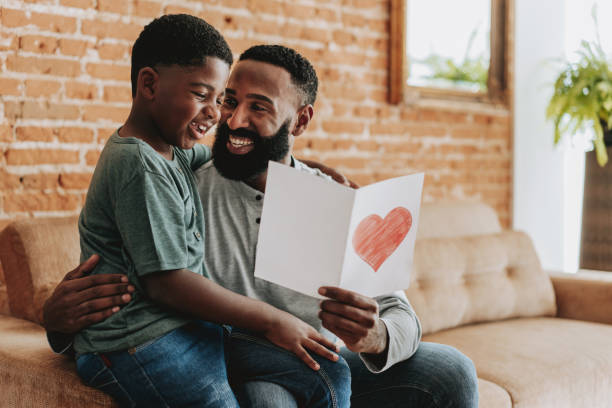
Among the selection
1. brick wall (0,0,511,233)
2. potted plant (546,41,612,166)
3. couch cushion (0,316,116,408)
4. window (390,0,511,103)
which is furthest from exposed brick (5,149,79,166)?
potted plant (546,41,612,166)

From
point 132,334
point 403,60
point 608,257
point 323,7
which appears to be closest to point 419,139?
point 403,60

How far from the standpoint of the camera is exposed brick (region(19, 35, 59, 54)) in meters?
1.96

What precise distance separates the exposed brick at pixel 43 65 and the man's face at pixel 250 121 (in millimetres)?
729

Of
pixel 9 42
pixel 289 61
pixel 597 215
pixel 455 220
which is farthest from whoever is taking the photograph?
pixel 597 215

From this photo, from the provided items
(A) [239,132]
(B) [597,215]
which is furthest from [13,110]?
(B) [597,215]

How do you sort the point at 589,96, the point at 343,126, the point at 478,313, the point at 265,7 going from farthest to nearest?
1. the point at 589,96
2. the point at 343,126
3. the point at 265,7
4. the point at 478,313

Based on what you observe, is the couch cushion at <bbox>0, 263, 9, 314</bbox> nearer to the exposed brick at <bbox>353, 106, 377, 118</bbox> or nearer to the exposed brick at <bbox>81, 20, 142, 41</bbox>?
the exposed brick at <bbox>81, 20, 142, 41</bbox>

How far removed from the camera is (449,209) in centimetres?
277

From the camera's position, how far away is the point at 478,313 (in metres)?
2.44

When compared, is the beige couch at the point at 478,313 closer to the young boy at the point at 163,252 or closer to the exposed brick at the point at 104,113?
the young boy at the point at 163,252

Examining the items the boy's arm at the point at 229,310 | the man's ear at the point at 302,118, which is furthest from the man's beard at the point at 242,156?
the boy's arm at the point at 229,310

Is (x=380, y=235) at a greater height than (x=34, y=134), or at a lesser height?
lesser

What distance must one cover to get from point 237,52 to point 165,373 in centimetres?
155

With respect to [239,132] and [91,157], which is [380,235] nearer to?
[239,132]
